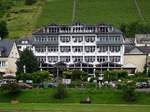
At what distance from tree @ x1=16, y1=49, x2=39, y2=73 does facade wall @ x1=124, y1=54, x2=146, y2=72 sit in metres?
24.5

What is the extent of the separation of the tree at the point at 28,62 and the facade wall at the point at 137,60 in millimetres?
24470

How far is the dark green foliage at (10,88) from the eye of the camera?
293ft

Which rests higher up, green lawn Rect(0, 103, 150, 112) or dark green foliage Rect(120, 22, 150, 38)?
dark green foliage Rect(120, 22, 150, 38)

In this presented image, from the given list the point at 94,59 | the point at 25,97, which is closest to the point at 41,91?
the point at 25,97

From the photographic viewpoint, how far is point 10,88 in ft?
293

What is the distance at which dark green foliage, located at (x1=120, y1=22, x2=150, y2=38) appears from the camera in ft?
628

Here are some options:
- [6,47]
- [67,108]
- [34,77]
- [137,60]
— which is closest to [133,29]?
[137,60]

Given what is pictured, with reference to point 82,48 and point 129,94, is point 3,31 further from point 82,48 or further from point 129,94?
point 129,94

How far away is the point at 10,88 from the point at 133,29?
109m

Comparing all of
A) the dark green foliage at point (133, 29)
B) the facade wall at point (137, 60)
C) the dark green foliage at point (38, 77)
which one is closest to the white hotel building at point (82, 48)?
the facade wall at point (137, 60)

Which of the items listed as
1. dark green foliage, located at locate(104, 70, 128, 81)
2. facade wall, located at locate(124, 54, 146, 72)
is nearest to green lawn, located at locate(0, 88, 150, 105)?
dark green foliage, located at locate(104, 70, 128, 81)

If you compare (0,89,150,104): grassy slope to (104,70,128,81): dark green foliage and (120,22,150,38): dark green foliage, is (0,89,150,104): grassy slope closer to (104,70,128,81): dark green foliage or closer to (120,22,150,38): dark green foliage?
(104,70,128,81): dark green foliage

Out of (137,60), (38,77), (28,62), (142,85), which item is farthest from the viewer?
(137,60)

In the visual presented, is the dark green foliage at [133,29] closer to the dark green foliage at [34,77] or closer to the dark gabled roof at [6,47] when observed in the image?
the dark gabled roof at [6,47]
